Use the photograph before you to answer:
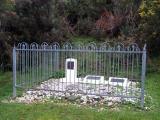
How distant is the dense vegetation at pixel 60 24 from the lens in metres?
15.4

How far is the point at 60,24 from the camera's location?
18.2m

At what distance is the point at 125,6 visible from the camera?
64.4 feet

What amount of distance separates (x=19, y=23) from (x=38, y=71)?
17.5 ft

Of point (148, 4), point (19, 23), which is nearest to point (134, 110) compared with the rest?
point (148, 4)

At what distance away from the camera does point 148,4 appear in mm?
15273

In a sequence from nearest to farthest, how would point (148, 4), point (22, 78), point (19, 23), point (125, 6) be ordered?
point (22, 78), point (148, 4), point (19, 23), point (125, 6)

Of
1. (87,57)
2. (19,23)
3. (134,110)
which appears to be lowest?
(134,110)

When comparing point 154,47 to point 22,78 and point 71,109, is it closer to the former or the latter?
point 22,78

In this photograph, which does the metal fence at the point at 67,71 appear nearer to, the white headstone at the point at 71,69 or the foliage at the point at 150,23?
the white headstone at the point at 71,69

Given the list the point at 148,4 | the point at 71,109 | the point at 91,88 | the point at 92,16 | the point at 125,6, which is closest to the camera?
the point at 71,109

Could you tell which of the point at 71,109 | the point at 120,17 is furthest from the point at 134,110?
the point at 120,17

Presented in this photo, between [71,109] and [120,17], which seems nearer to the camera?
[71,109]

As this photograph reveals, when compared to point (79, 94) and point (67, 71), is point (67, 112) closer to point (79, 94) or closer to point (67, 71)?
point (79, 94)

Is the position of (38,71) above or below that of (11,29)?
below
